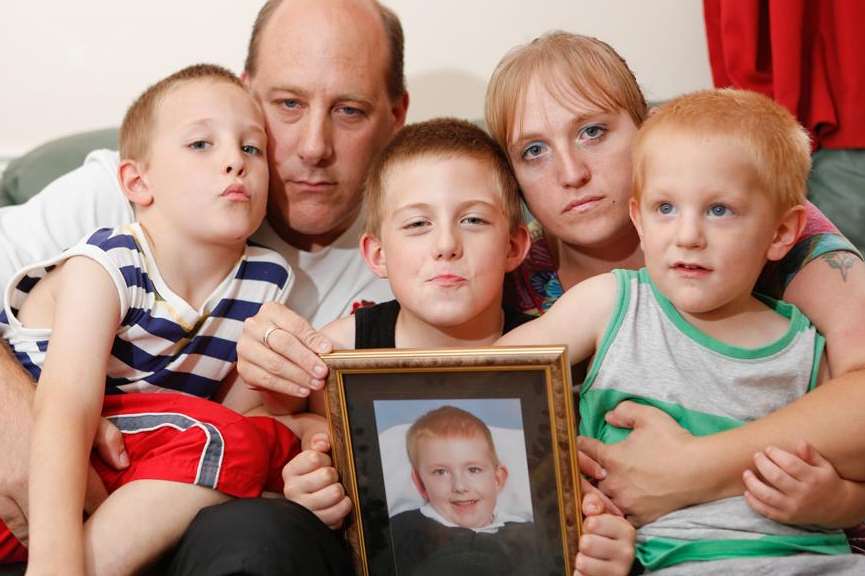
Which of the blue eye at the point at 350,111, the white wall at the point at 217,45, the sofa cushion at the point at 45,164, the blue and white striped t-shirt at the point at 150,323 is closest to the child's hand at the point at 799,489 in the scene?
the blue and white striped t-shirt at the point at 150,323

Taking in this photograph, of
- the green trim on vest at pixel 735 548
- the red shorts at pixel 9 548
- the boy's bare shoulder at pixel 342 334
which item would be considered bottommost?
the green trim on vest at pixel 735 548

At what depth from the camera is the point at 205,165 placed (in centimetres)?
148

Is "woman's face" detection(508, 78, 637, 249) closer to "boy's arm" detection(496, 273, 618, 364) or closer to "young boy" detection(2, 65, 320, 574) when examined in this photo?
"boy's arm" detection(496, 273, 618, 364)

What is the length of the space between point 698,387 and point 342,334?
1.82ft

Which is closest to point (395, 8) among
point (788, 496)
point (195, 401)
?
point (195, 401)

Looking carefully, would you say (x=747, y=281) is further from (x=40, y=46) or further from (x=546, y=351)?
(x=40, y=46)

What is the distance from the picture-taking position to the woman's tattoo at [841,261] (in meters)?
1.35

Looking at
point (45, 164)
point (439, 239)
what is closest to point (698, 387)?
point (439, 239)

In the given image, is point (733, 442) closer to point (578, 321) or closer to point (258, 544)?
point (578, 321)

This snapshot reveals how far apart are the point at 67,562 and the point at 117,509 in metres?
0.12

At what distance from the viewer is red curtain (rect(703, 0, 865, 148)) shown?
193cm

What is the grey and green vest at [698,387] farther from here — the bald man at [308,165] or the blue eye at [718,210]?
the bald man at [308,165]

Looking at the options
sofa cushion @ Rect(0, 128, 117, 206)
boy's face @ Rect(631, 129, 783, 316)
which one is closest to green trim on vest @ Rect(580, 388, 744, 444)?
boy's face @ Rect(631, 129, 783, 316)

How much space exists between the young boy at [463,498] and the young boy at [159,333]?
0.99 ft
